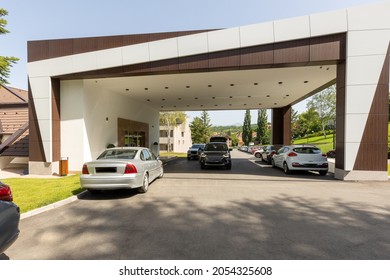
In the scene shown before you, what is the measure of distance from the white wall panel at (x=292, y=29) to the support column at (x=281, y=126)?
1476 cm

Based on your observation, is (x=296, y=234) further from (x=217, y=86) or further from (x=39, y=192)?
(x=217, y=86)

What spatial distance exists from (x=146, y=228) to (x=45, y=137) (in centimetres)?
1047

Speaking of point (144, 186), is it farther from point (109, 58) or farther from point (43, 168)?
point (43, 168)

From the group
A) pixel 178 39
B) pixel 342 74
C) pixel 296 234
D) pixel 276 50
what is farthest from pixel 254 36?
pixel 296 234

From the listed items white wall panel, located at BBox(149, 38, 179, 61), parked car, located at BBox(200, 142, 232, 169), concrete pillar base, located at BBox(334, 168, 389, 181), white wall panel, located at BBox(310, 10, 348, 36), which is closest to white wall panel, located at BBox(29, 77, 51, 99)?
white wall panel, located at BBox(149, 38, 179, 61)

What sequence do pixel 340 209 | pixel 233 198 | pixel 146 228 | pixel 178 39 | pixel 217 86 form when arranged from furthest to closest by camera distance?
pixel 217 86 → pixel 178 39 → pixel 233 198 → pixel 340 209 → pixel 146 228

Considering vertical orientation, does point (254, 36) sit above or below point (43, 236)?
above

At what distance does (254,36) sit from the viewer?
9859 mm

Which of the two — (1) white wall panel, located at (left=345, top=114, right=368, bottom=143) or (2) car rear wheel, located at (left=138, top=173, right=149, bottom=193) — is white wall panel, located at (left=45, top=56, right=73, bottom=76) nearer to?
(2) car rear wheel, located at (left=138, top=173, right=149, bottom=193)

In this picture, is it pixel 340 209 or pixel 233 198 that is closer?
pixel 340 209

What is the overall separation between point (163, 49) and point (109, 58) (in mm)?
2921

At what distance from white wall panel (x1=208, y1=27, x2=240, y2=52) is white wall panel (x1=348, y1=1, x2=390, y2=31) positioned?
4920 millimetres

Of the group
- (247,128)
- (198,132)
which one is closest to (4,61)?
(198,132)
